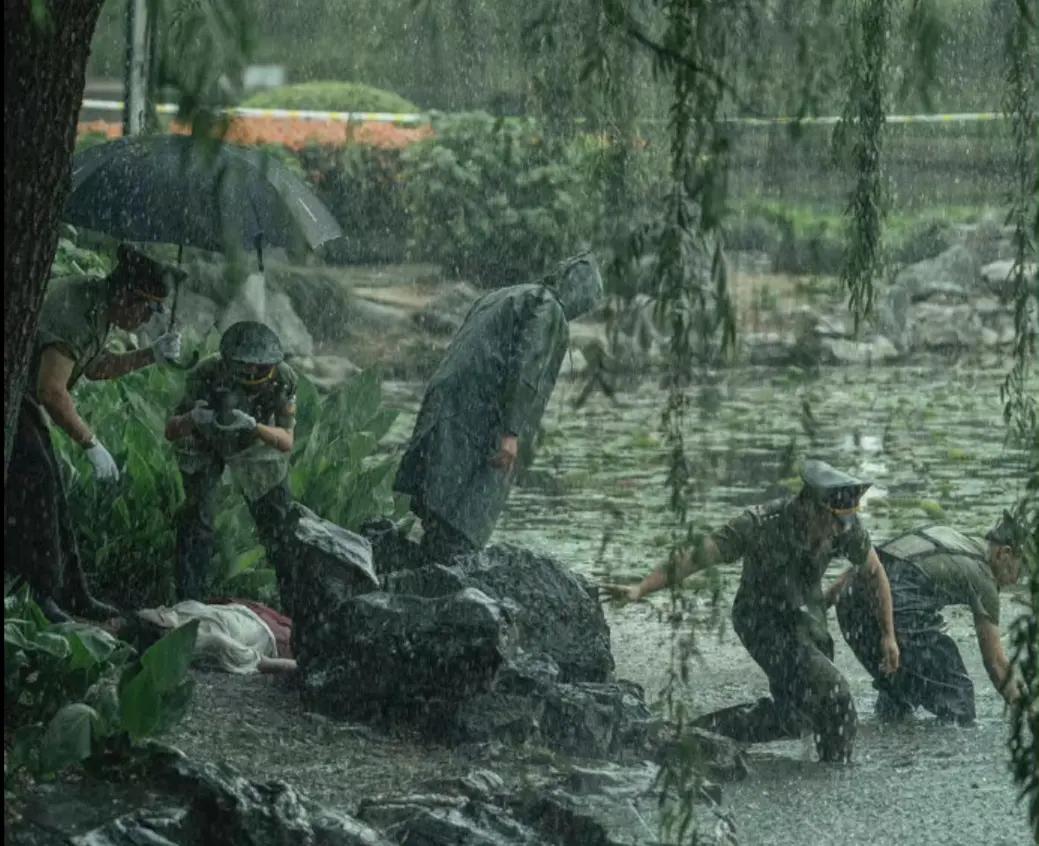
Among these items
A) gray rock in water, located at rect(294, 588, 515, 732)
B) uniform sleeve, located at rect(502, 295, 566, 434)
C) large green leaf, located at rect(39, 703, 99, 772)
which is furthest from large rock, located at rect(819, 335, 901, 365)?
large green leaf, located at rect(39, 703, 99, 772)

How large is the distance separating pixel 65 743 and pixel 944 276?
59.2 ft

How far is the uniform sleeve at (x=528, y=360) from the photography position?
719cm

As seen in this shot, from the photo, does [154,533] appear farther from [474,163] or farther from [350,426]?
[474,163]

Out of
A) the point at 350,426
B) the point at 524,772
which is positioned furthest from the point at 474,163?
the point at 524,772

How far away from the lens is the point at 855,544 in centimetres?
679

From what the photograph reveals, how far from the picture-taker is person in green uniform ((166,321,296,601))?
272 inches

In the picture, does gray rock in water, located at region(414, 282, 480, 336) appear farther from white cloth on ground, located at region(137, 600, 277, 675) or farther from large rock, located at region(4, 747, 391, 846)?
large rock, located at region(4, 747, 391, 846)

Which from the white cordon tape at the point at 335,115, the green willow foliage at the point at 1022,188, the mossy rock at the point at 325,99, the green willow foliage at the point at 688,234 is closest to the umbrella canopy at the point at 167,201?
the green willow foliage at the point at 1022,188

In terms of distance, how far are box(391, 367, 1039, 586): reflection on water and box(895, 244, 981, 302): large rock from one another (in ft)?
11.3

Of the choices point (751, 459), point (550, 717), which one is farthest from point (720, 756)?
point (751, 459)

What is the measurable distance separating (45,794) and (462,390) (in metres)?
3.13

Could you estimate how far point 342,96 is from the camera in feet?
75.0

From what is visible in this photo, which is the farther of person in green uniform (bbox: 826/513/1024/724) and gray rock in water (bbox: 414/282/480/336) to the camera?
gray rock in water (bbox: 414/282/480/336)

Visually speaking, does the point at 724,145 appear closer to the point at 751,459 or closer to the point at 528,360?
the point at 528,360
